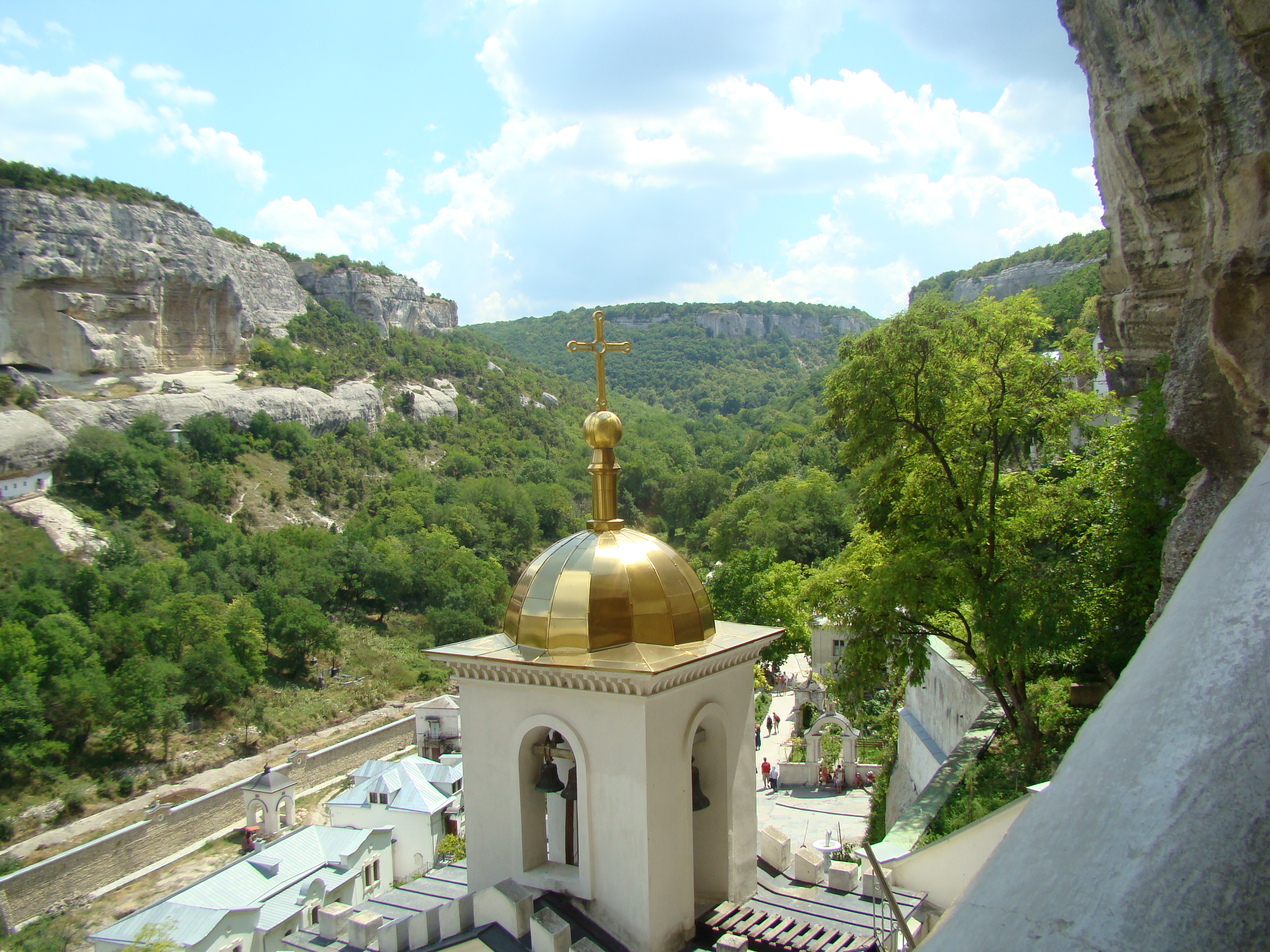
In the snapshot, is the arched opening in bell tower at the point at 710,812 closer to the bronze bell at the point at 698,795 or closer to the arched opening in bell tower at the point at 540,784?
the bronze bell at the point at 698,795

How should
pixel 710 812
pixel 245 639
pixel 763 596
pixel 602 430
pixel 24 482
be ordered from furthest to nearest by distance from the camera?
pixel 24 482
pixel 245 639
pixel 763 596
pixel 602 430
pixel 710 812

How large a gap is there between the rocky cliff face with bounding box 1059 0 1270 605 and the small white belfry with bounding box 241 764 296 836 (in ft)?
75.5

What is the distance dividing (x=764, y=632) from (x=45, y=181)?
194ft

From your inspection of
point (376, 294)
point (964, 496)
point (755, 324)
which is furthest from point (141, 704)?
point (755, 324)

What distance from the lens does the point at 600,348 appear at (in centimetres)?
597

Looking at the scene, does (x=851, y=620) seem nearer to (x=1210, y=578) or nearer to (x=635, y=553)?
(x=635, y=553)

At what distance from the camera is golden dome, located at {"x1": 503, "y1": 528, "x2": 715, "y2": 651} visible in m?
5.09

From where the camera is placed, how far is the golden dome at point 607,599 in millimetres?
5086

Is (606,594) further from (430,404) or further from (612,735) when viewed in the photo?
(430,404)

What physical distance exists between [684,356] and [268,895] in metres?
138

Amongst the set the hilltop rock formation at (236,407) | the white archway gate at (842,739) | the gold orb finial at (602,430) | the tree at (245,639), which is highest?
the hilltop rock formation at (236,407)

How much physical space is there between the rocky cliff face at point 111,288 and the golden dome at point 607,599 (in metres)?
52.2

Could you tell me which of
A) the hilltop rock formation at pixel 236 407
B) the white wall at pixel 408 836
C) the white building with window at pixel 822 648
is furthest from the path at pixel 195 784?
the hilltop rock formation at pixel 236 407

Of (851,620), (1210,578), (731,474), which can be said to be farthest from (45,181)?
(1210,578)
